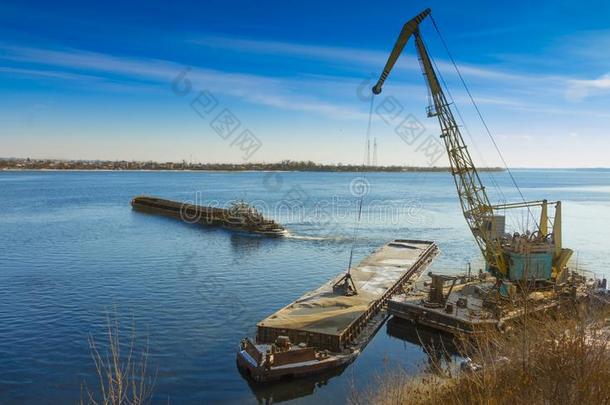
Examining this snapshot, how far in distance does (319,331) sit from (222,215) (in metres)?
54.2

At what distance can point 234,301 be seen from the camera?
35.4 m

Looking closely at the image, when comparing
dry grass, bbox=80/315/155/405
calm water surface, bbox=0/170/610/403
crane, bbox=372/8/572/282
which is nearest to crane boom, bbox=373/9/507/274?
crane, bbox=372/8/572/282

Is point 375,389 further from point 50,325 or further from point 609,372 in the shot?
point 50,325

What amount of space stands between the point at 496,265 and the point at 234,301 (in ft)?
62.4

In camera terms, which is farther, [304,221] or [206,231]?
[304,221]

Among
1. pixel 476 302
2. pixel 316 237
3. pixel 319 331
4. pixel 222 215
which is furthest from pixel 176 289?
pixel 222 215

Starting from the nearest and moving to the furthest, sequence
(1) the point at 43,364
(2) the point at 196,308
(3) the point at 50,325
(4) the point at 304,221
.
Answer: (1) the point at 43,364 < (3) the point at 50,325 < (2) the point at 196,308 < (4) the point at 304,221

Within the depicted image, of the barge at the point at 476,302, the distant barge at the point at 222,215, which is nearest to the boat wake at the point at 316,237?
the distant barge at the point at 222,215

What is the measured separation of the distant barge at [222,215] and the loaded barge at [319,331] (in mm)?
29709

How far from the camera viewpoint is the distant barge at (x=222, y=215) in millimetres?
67800

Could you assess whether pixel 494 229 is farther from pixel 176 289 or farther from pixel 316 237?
pixel 316 237

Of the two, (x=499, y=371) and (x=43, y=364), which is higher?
(x=499, y=371)

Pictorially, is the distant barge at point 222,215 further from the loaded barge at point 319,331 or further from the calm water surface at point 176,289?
the loaded barge at point 319,331

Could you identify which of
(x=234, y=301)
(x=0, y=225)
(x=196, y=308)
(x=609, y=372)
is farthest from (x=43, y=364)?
(x=0, y=225)
